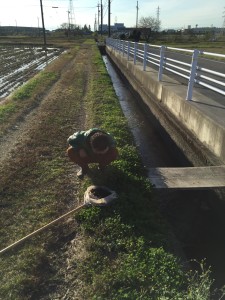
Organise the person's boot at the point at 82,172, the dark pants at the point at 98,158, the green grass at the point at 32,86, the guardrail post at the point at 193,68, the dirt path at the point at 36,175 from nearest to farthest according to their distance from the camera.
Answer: the dirt path at the point at 36,175 → the dark pants at the point at 98,158 → the person's boot at the point at 82,172 → the guardrail post at the point at 193,68 → the green grass at the point at 32,86

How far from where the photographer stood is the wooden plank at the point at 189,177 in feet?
16.4

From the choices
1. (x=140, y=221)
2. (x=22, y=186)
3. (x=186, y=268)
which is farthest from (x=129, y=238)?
(x=22, y=186)

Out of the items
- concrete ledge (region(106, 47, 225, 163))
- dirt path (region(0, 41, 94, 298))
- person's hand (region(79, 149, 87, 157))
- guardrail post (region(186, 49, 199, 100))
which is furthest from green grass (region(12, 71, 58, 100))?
person's hand (region(79, 149, 87, 157))

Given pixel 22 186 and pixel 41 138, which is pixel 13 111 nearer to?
pixel 41 138

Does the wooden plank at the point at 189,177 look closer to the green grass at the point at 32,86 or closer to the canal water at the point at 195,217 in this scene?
the canal water at the point at 195,217

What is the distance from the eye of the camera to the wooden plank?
5008 mm

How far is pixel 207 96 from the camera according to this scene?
8.20 meters

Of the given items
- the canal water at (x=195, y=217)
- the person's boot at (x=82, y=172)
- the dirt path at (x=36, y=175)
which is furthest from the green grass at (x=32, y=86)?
the person's boot at (x=82, y=172)

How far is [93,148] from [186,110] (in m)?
3.57

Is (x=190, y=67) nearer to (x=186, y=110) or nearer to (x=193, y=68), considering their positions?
(x=193, y=68)

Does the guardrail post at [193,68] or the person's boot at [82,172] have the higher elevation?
the guardrail post at [193,68]

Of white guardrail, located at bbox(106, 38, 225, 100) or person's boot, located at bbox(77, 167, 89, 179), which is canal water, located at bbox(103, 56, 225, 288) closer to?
person's boot, located at bbox(77, 167, 89, 179)

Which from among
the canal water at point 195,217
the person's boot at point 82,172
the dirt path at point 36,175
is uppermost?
the person's boot at point 82,172

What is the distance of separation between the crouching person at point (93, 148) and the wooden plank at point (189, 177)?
3.18 feet
